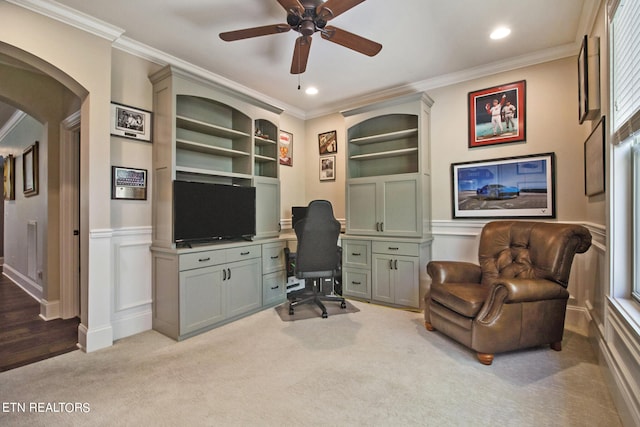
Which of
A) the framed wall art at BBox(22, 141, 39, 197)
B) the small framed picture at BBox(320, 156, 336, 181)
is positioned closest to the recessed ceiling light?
the small framed picture at BBox(320, 156, 336, 181)

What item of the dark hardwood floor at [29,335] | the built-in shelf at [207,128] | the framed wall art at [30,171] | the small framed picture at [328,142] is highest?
the small framed picture at [328,142]

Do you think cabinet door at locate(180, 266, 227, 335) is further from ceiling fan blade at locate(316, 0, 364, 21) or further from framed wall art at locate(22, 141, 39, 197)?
framed wall art at locate(22, 141, 39, 197)

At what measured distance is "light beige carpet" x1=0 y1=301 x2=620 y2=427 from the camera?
5.42 ft

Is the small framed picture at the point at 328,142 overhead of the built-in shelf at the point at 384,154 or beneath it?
overhead

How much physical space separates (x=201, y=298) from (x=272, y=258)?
1.00 m

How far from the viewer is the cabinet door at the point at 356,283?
3764 millimetres

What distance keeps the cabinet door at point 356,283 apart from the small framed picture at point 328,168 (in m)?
1.49

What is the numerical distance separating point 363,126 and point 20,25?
11.4 ft

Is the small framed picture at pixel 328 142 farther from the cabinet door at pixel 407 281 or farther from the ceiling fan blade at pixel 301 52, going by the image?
the cabinet door at pixel 407 281

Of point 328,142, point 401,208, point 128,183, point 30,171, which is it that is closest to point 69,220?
point 128,183

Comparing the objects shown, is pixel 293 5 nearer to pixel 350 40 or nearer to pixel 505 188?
pixel 350 40

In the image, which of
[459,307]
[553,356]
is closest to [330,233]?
[459,307]

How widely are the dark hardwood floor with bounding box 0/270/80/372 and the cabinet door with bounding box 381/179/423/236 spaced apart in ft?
10.8

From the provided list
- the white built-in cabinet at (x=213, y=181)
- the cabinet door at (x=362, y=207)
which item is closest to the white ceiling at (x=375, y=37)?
the white built-in cabinet at (x=213, y=181)
